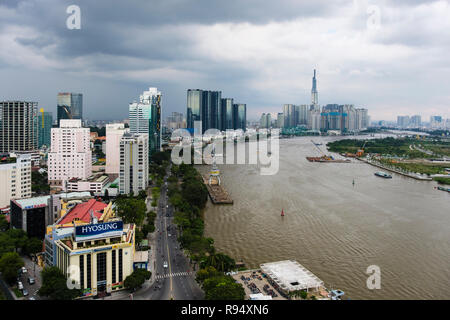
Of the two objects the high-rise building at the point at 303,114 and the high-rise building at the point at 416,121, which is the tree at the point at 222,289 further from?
the high-rise building at the point at 416,121

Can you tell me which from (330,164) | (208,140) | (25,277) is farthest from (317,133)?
(25,277)

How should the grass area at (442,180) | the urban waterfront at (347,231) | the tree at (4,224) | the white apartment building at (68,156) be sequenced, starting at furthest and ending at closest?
the grass area at (442,180) < the white apartment building at (68,156) < the tree at (4,224) < the urban waterfront at (347,231)

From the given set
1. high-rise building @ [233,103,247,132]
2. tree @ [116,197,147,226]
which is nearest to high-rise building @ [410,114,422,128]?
high-rise building @ [233,103,247,132]

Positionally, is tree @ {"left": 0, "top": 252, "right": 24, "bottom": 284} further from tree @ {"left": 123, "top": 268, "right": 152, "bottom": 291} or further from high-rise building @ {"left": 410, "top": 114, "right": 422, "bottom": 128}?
high-rise building @ {"left": 410, "top": 114, "right": 422, "bottom": 128}

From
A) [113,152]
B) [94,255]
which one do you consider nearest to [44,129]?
[113,152]

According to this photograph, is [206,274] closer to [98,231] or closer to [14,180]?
[98,231]

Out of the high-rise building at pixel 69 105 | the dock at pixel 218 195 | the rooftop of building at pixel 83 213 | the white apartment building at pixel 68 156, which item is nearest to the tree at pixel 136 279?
the rooftop of building at pixel 83 213
